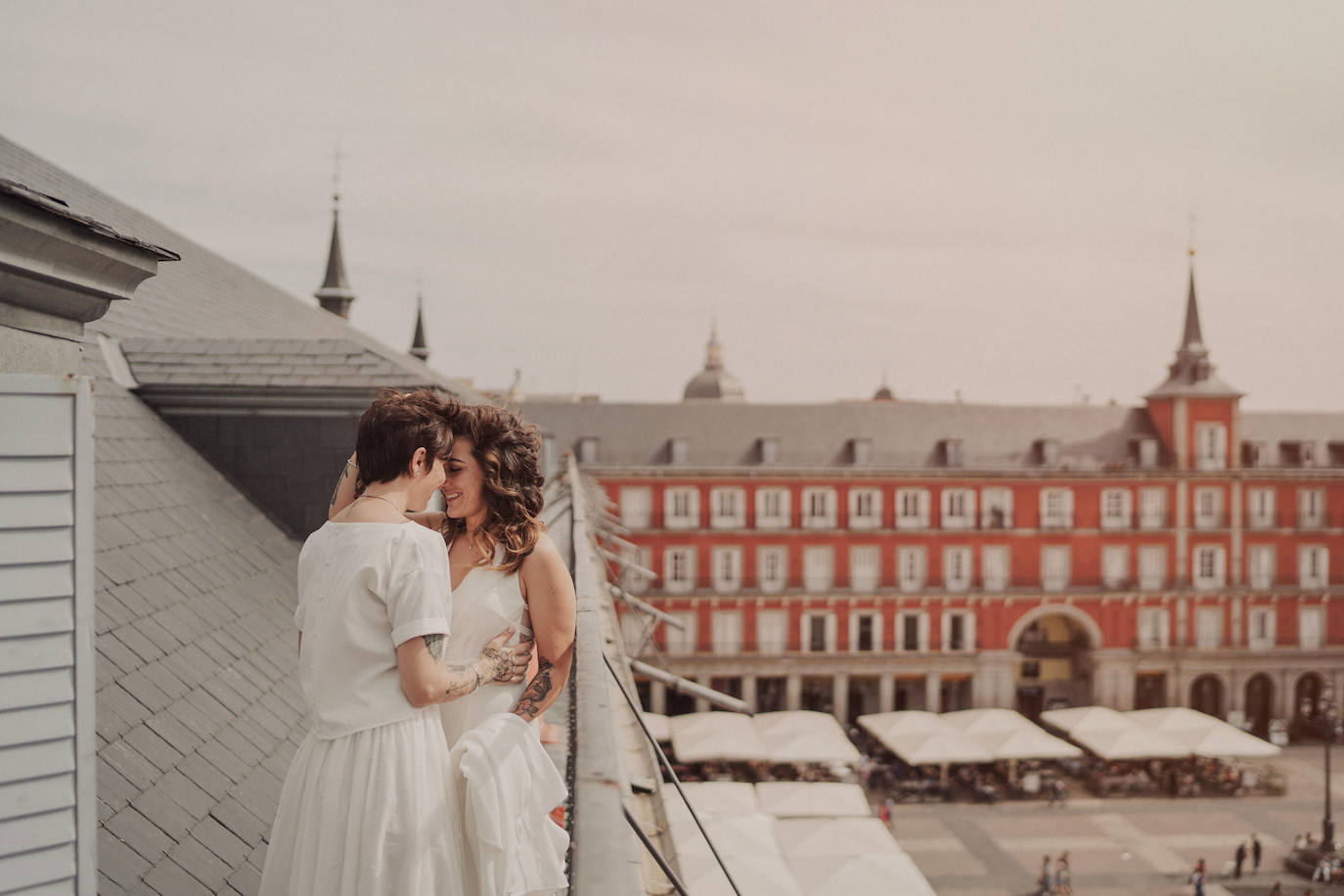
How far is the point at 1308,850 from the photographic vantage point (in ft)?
73.3

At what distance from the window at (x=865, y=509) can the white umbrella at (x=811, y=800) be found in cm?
1950

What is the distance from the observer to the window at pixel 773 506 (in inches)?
1474

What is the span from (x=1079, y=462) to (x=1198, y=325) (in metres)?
8.34

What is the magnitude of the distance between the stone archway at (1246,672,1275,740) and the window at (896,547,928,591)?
44.5 ft

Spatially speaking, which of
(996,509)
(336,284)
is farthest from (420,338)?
(996,509)

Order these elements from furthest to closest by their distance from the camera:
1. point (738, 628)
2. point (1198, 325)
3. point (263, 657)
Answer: point (1198, 325) → point (738, 628) → point (263, 657)

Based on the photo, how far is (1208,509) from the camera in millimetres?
37844

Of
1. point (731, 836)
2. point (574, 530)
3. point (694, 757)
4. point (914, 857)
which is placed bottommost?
point (914, 857)

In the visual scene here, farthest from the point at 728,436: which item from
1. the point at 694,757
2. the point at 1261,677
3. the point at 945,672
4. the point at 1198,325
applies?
the point at 1261,677

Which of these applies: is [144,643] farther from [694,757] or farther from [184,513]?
[694,757]

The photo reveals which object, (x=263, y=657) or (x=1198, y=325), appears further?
(x=1198, y=325)

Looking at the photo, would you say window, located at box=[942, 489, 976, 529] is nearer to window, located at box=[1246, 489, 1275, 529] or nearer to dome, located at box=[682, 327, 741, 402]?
window, located at box=[1246, 489, 1275, 529]

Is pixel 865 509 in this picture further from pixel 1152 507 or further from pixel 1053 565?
pixel 1152 507

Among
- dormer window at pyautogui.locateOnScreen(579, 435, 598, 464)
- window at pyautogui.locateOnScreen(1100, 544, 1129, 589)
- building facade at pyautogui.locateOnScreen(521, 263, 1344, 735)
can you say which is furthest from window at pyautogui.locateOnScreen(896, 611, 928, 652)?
dormer window at pyautogui.locateOnScreen(579, 435, 598, 464)
